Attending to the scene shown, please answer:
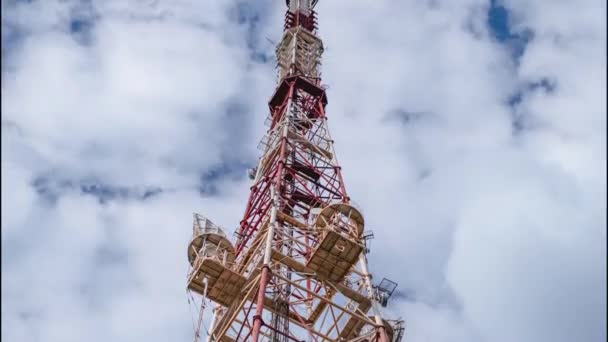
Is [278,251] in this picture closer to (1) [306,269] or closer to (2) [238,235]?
(1) [306,269]

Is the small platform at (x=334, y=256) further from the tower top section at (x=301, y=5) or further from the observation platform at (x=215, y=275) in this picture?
the tower top section at (x=301, y=5)

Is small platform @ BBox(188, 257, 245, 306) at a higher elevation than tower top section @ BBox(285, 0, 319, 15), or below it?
below

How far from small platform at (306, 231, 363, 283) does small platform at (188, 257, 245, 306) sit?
406 cm

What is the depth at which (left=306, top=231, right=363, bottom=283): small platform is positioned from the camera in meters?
44.6

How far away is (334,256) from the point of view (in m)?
45.2

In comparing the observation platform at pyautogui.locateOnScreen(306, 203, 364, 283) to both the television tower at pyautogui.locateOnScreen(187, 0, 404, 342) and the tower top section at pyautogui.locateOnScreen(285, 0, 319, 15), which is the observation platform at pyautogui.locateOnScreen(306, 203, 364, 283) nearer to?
the television tower at pyautogui.locateOnScreen(187, 0, 404, 342)

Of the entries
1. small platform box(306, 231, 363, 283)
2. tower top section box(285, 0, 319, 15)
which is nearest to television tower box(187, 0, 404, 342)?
small platform box(306, 231, 363, 283)

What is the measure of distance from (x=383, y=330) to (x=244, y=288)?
7.89 metres

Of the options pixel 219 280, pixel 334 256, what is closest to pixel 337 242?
pixel 334 256

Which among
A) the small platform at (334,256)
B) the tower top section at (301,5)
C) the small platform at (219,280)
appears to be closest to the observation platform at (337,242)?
the small platform at (334,256)

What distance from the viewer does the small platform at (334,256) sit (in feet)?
146

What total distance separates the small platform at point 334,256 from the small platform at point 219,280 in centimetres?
406

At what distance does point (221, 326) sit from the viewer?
4428cm

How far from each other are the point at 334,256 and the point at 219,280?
6.37 metres
